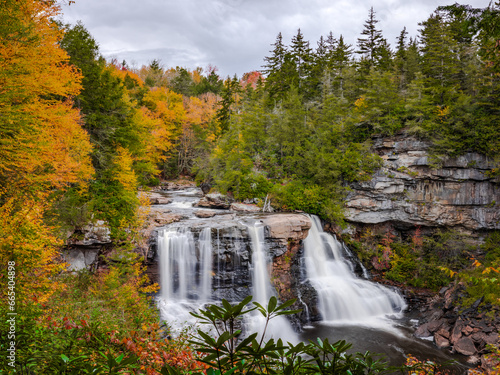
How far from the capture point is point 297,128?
870 inches

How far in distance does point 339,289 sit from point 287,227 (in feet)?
14.1

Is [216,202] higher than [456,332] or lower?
higher

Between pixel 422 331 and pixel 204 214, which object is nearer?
pixel 422 331

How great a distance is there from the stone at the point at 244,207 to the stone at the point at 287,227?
109 inches

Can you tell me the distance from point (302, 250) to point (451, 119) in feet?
41.4

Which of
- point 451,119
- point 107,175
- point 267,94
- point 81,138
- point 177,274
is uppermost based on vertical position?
point 267,94

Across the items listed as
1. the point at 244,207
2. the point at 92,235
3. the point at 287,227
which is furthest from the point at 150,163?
the point at 287,227

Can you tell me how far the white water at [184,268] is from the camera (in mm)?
13375

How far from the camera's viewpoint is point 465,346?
1085 cm

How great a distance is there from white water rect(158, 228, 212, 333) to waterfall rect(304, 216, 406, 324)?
19.3 ft

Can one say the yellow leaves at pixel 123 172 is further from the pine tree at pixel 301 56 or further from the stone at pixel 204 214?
the pine tree at pixel 301 56

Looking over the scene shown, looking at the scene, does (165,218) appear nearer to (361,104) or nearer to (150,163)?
(150,163)

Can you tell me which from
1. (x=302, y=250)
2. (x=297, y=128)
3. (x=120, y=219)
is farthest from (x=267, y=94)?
(x=120, y=219)

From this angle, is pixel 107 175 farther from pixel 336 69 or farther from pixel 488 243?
pixel 336 69
